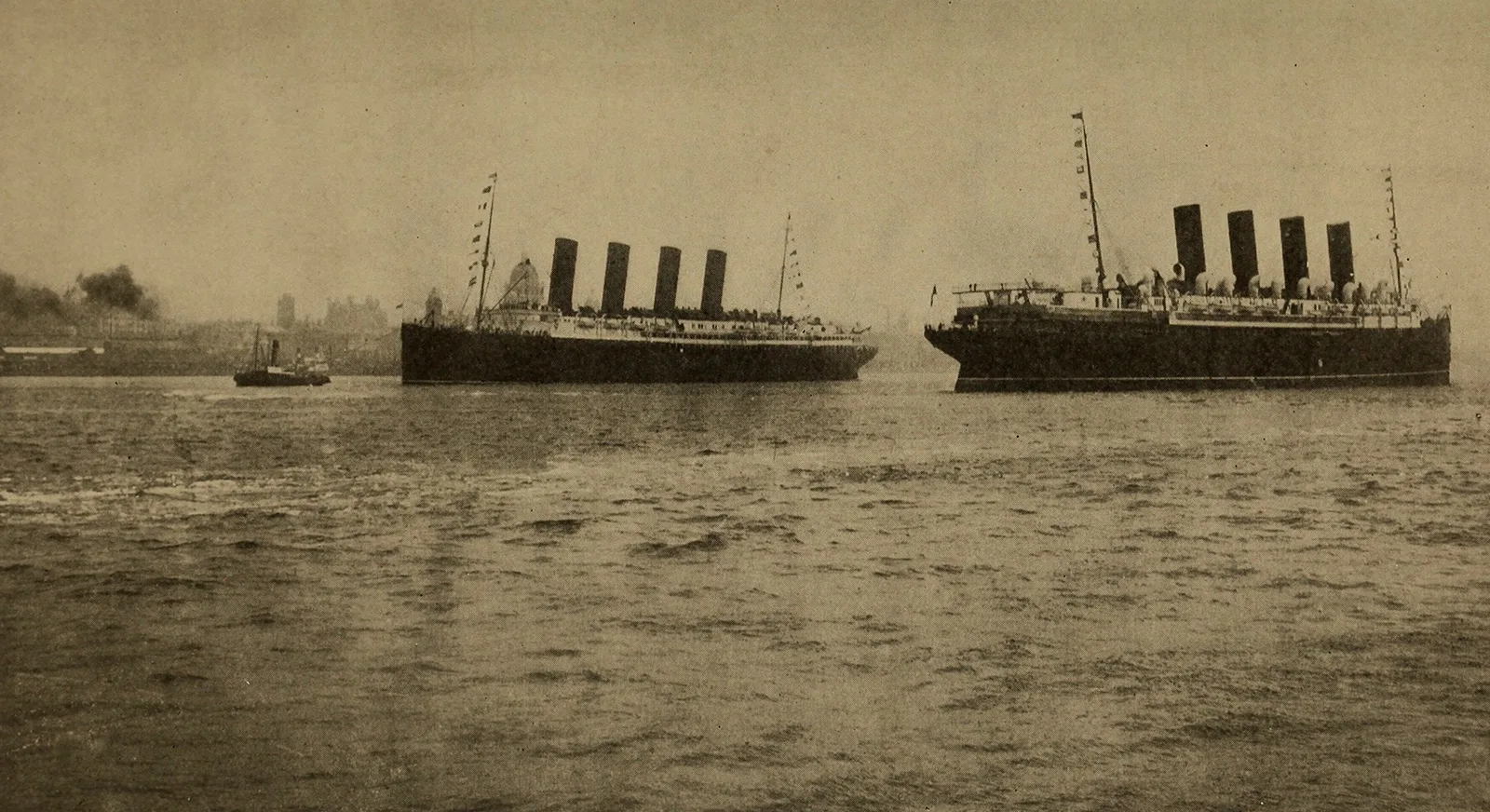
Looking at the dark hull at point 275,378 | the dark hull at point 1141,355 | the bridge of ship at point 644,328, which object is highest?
the bridge of ship at point 644,328

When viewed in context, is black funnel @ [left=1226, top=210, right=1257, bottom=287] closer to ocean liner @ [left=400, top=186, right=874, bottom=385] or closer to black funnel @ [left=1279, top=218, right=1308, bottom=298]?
black funnel @ [left=1279, top=218, right=1308, bottom=298]

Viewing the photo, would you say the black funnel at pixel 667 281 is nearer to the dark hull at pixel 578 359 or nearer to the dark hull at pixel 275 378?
the dark hull at pixel 578 359

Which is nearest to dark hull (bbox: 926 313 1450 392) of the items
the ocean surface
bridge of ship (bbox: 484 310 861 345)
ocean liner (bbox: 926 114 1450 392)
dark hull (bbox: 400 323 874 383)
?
ocean liner (bbox: 926 114 1450 392)

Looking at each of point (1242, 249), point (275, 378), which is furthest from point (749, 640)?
point (275, 378)

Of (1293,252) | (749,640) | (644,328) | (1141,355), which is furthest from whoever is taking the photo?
(644,328)

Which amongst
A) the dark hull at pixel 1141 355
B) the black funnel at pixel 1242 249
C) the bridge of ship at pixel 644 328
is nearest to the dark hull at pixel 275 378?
the bridge of ship at pixel 644 328

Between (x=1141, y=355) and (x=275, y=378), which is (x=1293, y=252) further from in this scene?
(x=275, y=378)

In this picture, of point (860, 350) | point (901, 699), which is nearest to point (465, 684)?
point (901, 699)
